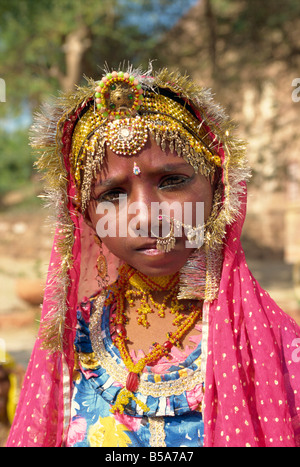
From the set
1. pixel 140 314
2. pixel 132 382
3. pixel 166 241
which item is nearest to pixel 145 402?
pixel 132 382

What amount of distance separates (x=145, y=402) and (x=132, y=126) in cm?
95

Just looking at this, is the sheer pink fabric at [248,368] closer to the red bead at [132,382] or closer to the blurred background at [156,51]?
the red bead at [132,382]

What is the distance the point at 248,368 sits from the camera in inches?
57.1

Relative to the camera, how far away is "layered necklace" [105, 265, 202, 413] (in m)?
1.56

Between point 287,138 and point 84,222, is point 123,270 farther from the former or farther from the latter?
point 287,138

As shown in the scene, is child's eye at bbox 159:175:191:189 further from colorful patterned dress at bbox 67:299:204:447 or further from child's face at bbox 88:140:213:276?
colorful patterned dress at bbox 67:299:204:447

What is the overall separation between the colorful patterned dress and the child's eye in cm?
57

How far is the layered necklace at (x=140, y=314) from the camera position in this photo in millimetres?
1557

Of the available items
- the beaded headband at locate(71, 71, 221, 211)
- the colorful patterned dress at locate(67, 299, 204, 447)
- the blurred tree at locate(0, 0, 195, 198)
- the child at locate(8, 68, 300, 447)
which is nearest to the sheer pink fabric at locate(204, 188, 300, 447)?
the child at locate(8, 68, 300, 447)

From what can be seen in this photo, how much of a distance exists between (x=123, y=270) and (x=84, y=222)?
10.2 inches

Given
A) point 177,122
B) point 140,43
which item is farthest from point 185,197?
point 140,43

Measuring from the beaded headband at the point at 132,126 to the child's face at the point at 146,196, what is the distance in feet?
0.11

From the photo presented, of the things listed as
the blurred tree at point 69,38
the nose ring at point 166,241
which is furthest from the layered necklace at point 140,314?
the blurred tree at point 69,38

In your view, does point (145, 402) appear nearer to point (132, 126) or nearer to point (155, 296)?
point (155, 296)
